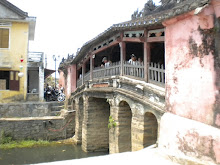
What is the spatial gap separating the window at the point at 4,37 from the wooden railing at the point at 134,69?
12.1 m

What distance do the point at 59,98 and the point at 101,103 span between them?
8430mm

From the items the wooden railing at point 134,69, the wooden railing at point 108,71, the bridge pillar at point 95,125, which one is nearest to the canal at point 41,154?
the bridge pillar at point 95,125

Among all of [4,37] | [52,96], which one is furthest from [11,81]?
[52,96]

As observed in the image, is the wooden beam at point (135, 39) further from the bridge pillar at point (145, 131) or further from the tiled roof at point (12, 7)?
the tiled roof at point (12, 7)

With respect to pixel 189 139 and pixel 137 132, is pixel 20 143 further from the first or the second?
pixel 189 139

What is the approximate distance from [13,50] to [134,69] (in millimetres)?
12502

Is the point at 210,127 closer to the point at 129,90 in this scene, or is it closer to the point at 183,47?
the point at 183,47

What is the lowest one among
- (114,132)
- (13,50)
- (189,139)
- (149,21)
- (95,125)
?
(95,125)

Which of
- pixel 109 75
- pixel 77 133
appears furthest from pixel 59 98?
pixel 109 75

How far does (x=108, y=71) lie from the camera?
11.4 metres

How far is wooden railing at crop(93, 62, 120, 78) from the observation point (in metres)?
10.5

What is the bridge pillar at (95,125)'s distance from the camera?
1375cm

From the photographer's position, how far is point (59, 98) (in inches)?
847

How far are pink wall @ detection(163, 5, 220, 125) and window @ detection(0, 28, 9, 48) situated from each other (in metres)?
16.1
